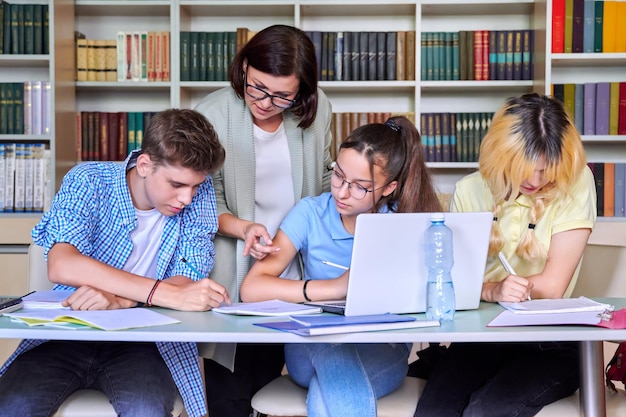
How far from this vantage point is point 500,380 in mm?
1709

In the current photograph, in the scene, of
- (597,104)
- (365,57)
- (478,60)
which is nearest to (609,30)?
(597,104)

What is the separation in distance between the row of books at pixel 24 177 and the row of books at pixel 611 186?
2.59m

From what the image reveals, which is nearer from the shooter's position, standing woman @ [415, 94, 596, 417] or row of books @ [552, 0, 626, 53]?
standing woman @ [415, 94, 596, 417]

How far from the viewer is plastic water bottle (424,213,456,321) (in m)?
1.61

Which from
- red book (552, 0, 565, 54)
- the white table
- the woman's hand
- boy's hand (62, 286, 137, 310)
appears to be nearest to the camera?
the white table

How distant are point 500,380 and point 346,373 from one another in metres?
0.33

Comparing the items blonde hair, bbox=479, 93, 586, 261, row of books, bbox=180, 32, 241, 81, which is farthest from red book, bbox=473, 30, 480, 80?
blonde hair, bbox=479, 93, 586, 261

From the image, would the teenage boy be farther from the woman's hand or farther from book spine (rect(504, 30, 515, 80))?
book spine (rect(504, 30, 515, 80))

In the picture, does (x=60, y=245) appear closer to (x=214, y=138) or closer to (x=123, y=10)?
(x=214, y=138)

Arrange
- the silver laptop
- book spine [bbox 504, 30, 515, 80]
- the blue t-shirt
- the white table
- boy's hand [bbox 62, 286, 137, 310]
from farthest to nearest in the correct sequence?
book spine [bbox 504, 30, 515, 80] < the blue t-shirt < boy's hand [bbox 62, 286, 137, 310] < the silver laptop < the white table

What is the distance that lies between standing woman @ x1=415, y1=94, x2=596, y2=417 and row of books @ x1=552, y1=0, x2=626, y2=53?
1938 mm

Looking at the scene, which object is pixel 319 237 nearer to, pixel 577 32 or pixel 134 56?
pixel 134 56

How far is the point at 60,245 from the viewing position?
5.95ft

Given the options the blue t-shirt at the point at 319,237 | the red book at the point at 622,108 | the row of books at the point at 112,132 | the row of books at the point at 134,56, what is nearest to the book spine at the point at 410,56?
the red book at the point at 622,108
